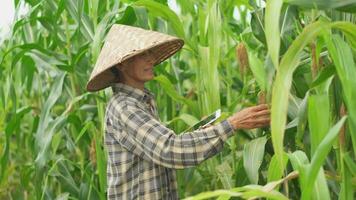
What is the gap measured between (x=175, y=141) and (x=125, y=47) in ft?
0.83

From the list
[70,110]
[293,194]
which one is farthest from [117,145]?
[70,110]

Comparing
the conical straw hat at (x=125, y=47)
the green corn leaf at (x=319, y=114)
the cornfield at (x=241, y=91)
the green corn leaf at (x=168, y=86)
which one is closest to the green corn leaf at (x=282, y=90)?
the cornfield at (x=241, y=91)

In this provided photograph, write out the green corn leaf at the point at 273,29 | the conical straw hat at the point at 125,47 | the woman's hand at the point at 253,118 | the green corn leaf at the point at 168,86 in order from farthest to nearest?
the green corn leaf at the point at 168,86
the conical straw hat at the point at 125,47
the woman's hand at the point at 253,118
the green corn leaf at the point at 273,29

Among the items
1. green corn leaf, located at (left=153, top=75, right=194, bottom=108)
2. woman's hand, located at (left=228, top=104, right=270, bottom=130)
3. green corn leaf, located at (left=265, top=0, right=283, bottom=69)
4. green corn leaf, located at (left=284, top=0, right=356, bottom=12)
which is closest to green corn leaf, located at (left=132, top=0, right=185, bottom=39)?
green corn leaf, located at (left=153, top=75, right=194, bottom=108)

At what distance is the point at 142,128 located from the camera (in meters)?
1.34

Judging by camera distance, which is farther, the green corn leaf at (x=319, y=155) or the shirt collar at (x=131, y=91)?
the shirt collar at (x=131, y=91)

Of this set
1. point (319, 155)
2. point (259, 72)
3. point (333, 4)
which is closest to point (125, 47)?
point (259, 72)

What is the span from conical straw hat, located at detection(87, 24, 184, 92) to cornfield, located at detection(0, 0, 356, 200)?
0.35ft

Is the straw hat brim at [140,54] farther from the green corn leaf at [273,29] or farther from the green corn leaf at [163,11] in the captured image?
the green corn leaf at [273,29]

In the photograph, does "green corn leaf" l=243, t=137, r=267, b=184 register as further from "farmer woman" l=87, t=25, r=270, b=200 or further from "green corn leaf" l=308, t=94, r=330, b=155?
"green corn leaf" l=308, t=94, r=330, b=155

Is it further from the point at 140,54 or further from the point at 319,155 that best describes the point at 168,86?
the point at 319,155

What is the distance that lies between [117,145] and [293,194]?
0.44 meters

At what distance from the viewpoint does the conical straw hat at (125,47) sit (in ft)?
4.50

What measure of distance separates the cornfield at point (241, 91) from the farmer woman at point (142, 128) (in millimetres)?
78
